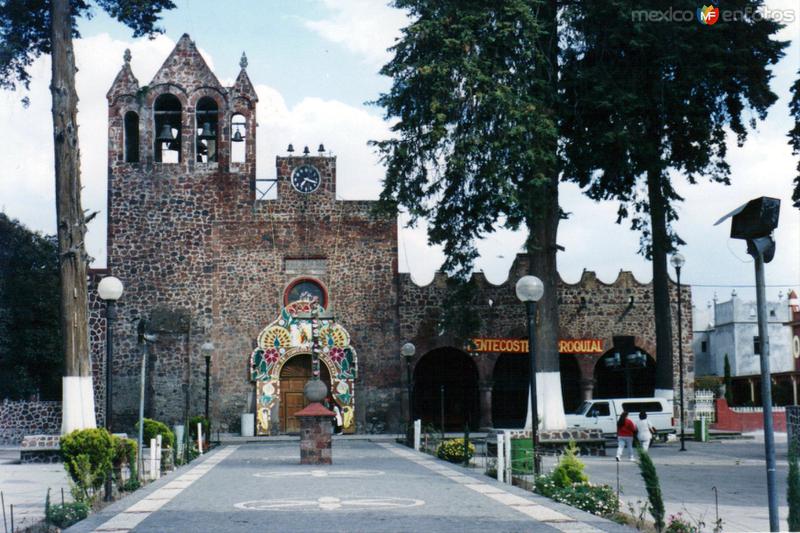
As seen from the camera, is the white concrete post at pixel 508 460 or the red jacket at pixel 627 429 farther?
the red jacket at pixel 627 429

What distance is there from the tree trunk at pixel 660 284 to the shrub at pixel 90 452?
1881 centimetres

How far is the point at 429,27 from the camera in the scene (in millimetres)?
26406

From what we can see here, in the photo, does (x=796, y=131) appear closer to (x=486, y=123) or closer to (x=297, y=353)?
(x=486, y=123)

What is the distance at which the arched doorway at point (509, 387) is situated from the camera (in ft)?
127

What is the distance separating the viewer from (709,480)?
1831cm

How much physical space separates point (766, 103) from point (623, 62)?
15.0ft

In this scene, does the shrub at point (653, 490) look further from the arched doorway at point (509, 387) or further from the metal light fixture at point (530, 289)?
the arched doorway at point (509, 387)

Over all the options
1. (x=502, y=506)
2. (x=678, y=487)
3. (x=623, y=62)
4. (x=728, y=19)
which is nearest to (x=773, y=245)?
(x=502, y=506)

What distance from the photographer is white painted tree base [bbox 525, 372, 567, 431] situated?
1024 inches

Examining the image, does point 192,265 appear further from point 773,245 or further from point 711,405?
point 773,245

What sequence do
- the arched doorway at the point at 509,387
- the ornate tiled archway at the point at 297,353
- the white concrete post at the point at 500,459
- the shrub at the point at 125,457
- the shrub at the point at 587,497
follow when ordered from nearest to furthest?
the shrub at the point at 587,497, the shrub at the point at 125,457, the white concrete post at the point at 500,459, the ornate tiled archway at the point at 297,353, the arched doorway at the point at 509,387

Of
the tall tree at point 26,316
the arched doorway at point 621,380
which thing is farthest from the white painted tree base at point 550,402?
the tall tree at point 26,316

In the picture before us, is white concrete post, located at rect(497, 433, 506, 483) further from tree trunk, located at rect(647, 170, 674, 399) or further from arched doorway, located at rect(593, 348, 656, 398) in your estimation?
arched doorway, located at rect(593, 348, 656, 398)

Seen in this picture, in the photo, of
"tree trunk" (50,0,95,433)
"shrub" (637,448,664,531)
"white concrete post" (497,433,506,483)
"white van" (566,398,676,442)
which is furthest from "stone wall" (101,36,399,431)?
"shrub" (637,448,664,531)
